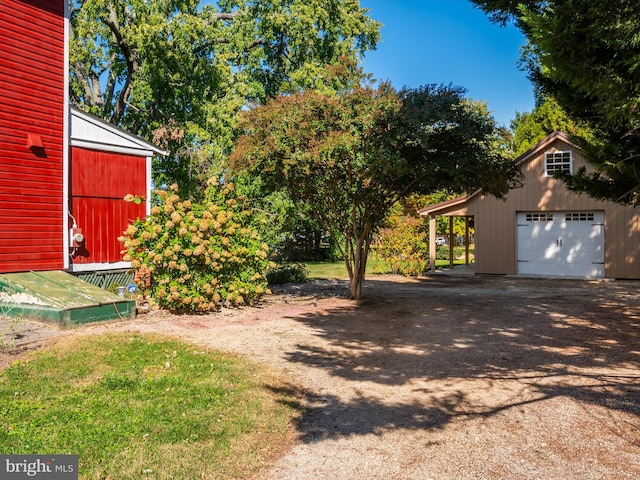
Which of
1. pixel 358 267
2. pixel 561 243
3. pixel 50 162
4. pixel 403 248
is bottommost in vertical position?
pixel 358 267

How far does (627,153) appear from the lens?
27.3ft

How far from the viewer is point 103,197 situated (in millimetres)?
12141

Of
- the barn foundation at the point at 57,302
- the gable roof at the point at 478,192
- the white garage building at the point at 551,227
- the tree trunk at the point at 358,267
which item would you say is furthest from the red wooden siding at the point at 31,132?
the white garage building at the point at 551,227

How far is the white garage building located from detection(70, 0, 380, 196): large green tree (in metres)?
8.65

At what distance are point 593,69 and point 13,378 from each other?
22.5ft

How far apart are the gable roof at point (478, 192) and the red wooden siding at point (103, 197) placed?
1172cm

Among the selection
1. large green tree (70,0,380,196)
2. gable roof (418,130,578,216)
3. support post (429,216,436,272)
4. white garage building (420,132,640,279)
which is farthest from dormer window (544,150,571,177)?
large green tree (70,0,380,196)

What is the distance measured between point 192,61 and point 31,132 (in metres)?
10.8

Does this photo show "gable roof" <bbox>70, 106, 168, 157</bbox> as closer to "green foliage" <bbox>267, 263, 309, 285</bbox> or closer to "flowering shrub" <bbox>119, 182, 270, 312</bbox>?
"flowering shrub" <bbox>119, 182, 270, 312</bbox>

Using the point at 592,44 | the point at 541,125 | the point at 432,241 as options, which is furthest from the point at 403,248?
the point at 592,44

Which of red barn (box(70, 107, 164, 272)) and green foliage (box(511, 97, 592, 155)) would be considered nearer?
red barn (box(70, 107, 164, 272))

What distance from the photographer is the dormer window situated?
18641 mm

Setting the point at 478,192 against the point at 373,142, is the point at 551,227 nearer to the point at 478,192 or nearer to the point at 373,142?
the point at 478,192

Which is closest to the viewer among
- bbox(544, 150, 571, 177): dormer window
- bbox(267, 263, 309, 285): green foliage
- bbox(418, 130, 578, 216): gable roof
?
bbox(267, 263, 309, 285): green foliage
